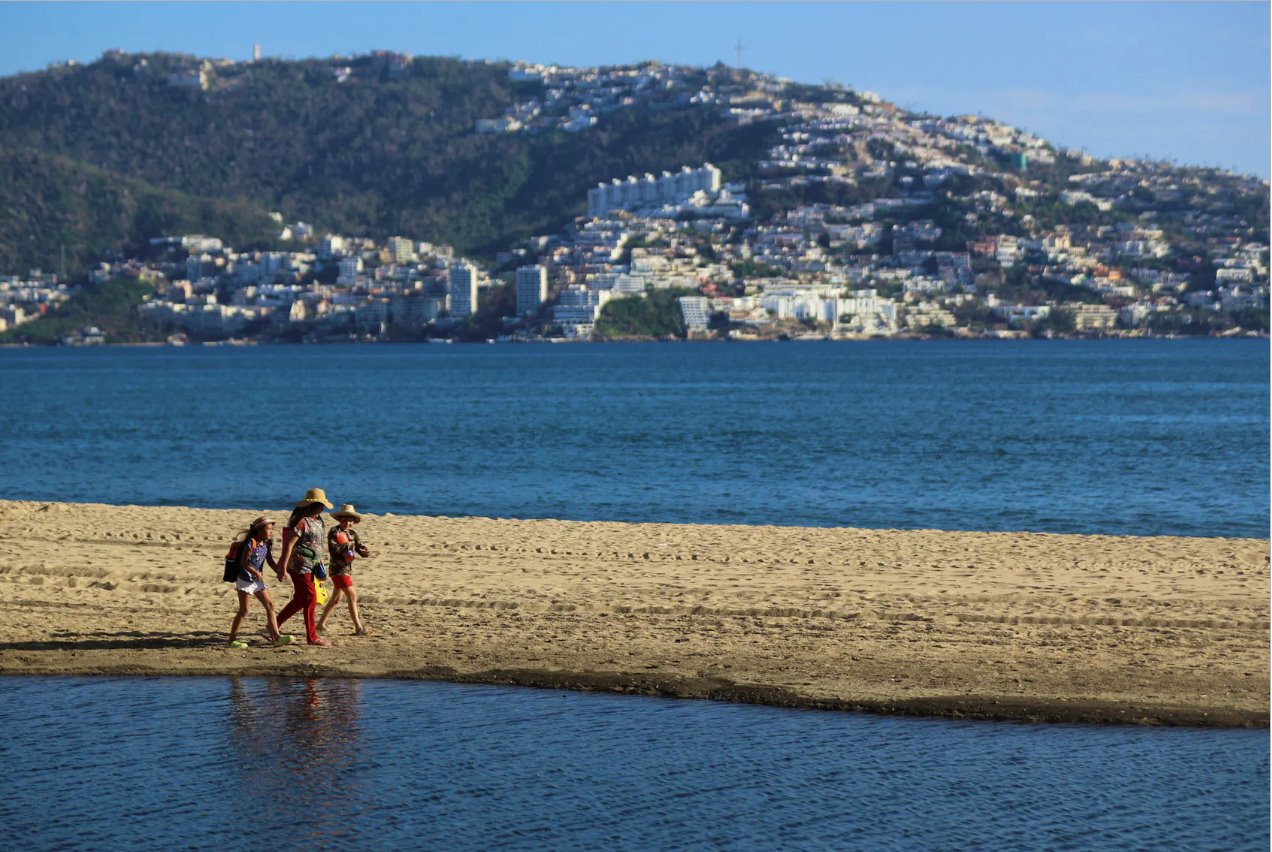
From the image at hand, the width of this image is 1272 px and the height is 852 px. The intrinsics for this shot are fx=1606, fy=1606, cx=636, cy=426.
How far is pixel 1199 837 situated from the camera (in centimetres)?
823

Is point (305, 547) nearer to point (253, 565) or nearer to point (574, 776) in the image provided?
point (253, 565)

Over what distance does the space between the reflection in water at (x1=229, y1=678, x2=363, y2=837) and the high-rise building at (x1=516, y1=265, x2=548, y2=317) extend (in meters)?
176

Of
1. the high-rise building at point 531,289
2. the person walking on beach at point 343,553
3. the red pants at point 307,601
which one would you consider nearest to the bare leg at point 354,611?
the person walking on beach at point 343,553


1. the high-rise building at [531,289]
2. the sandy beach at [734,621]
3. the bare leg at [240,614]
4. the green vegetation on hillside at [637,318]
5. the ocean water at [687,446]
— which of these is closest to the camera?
the sandy beach at [734,621]

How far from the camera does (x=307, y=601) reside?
12.1 metres

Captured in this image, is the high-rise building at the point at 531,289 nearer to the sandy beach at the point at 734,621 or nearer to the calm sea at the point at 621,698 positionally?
the calm sea at the point at 621,698

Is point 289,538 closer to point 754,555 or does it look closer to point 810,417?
point 754,555

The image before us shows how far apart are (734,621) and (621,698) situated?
2.42 m

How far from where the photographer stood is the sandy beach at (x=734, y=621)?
36.1 feet

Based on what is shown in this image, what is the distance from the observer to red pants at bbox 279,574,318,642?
39.3 ft

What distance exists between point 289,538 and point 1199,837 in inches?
265

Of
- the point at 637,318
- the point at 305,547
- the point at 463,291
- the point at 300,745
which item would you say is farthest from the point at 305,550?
the point at 463,291

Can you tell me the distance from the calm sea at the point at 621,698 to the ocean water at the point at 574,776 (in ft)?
0.08

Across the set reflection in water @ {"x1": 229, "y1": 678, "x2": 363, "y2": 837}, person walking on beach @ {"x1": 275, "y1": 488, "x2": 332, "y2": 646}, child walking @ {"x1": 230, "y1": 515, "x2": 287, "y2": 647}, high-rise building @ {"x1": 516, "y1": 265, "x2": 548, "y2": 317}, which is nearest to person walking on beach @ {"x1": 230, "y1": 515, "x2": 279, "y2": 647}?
child walking @ {"x1": 230, "y1": 515, "x2": 287, "y2": 647}
